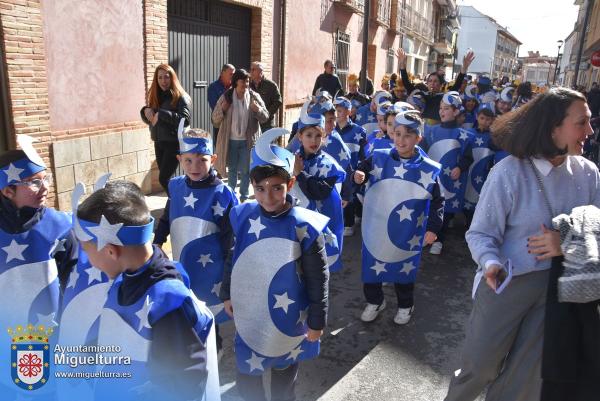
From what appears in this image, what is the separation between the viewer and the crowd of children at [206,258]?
68.8 inches

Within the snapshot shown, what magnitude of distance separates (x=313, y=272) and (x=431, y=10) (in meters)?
37.6

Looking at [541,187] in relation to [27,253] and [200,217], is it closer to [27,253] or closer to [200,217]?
[200,217]

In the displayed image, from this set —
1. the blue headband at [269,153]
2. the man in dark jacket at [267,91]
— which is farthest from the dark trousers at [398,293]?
the man in dark jacket at [267,91]

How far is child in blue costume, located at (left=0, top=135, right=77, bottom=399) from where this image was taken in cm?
247

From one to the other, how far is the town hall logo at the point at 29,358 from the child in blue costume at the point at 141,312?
713mm

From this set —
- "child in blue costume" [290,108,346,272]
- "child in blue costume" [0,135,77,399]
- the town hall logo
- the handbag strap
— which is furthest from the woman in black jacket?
the handbag strap

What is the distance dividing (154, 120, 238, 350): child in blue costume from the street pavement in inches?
29.1

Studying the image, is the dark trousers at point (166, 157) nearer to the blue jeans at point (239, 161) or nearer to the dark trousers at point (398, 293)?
the blue jeans at point (239, 161)

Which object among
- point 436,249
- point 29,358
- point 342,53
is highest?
point 342,53

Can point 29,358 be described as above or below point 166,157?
below

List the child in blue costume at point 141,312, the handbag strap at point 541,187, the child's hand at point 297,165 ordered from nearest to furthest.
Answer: the child in blue costume at point 141,312, the handbag strap at point 541,187, the child's hand at point 297,165

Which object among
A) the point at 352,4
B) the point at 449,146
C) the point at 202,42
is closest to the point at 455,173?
the point at 449,146

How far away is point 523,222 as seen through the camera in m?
2.38

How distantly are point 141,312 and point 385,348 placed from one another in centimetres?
254
